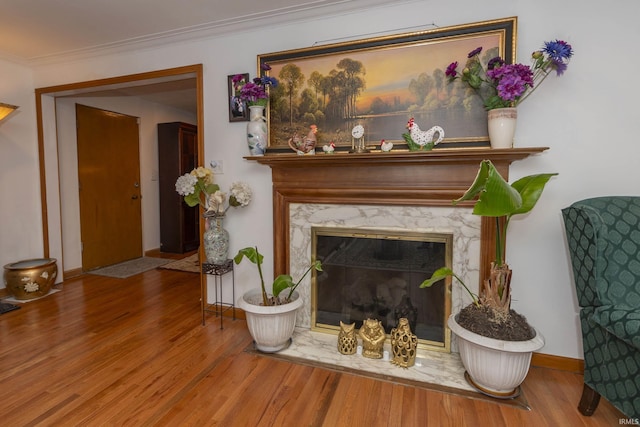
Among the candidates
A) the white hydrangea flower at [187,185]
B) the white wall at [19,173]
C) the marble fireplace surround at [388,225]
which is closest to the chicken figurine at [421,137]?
the marble fireplace surround at [388,225]

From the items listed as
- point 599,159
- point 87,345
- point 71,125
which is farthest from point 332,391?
point 71,125

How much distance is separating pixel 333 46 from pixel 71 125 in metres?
3.49

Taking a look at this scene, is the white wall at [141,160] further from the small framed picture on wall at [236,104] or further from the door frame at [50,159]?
the small framed picture on wall at [236,104]

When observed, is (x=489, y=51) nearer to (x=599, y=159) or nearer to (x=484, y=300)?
(x=599, y=159)

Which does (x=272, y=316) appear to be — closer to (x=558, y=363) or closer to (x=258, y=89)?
(x=258, y=89)

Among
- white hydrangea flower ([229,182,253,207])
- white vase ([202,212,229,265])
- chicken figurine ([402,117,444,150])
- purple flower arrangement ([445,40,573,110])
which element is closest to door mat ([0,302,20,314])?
white vase ([202,212,229,265])

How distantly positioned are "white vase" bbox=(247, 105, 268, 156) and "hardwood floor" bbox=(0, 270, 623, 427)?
4.68 feet

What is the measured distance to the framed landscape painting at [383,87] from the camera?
2.09 meters

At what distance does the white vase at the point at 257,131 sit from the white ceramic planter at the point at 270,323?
1122 millimetres

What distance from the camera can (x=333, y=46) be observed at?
236cm

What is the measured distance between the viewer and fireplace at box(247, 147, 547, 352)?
2.11 m

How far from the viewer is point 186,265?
4480 millimetres

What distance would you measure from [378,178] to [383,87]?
619 millimetres

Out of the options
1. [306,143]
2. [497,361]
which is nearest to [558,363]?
[497,361]
